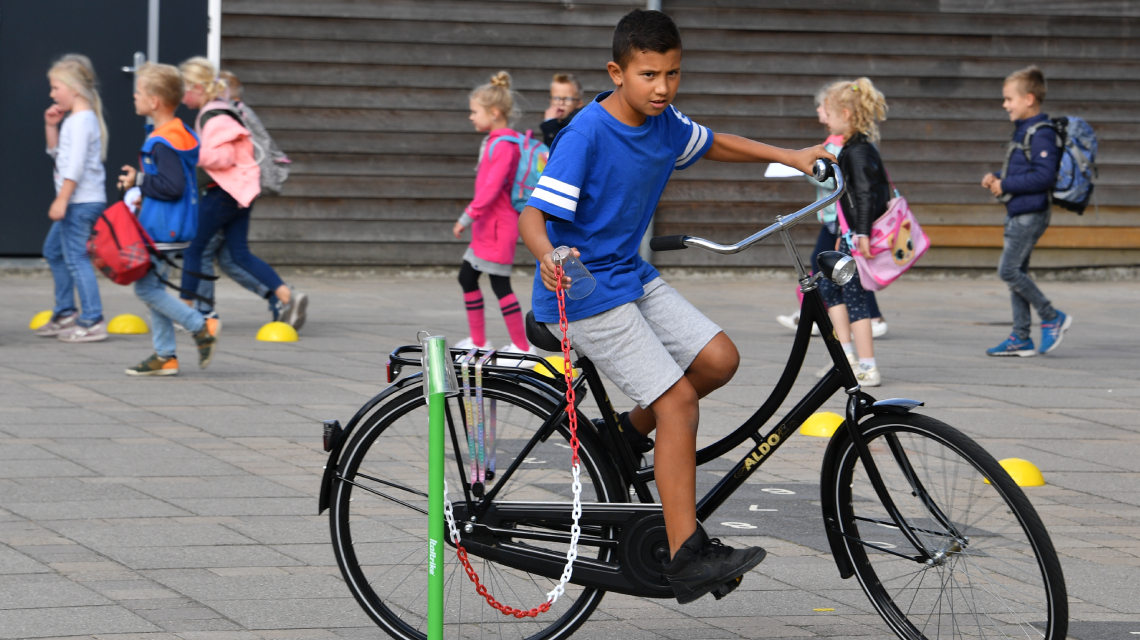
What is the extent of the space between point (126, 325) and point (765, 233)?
7002mm

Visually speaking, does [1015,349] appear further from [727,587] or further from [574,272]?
[574,272]

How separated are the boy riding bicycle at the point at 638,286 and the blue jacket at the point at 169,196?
16.2ft

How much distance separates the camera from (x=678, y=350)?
11.6ft

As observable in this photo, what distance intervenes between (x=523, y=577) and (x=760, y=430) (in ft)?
2.64

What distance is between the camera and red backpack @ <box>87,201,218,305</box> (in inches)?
294

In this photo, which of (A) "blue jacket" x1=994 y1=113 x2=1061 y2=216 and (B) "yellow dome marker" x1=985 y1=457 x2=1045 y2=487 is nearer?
(B) "yellow dome marker" x1=985 y1=457 x2=1045 y2=487

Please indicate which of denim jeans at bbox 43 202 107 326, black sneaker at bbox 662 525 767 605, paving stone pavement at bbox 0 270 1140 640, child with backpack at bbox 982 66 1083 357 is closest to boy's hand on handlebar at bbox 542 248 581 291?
black sneaker at bbox 662 525 767 605

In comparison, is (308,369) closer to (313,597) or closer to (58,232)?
(58,232)

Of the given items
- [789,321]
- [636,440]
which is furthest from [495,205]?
[636,440]

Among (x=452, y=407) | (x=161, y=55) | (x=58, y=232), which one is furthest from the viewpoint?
(x=161, y=55)

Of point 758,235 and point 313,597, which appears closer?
point 758,235

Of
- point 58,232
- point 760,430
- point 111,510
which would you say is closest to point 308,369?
point 58,232

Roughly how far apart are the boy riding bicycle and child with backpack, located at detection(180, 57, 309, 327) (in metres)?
6.05

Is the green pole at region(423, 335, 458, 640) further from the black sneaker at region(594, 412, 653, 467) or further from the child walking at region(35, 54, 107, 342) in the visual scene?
the child walking at region(35, 54, 107, 342)
